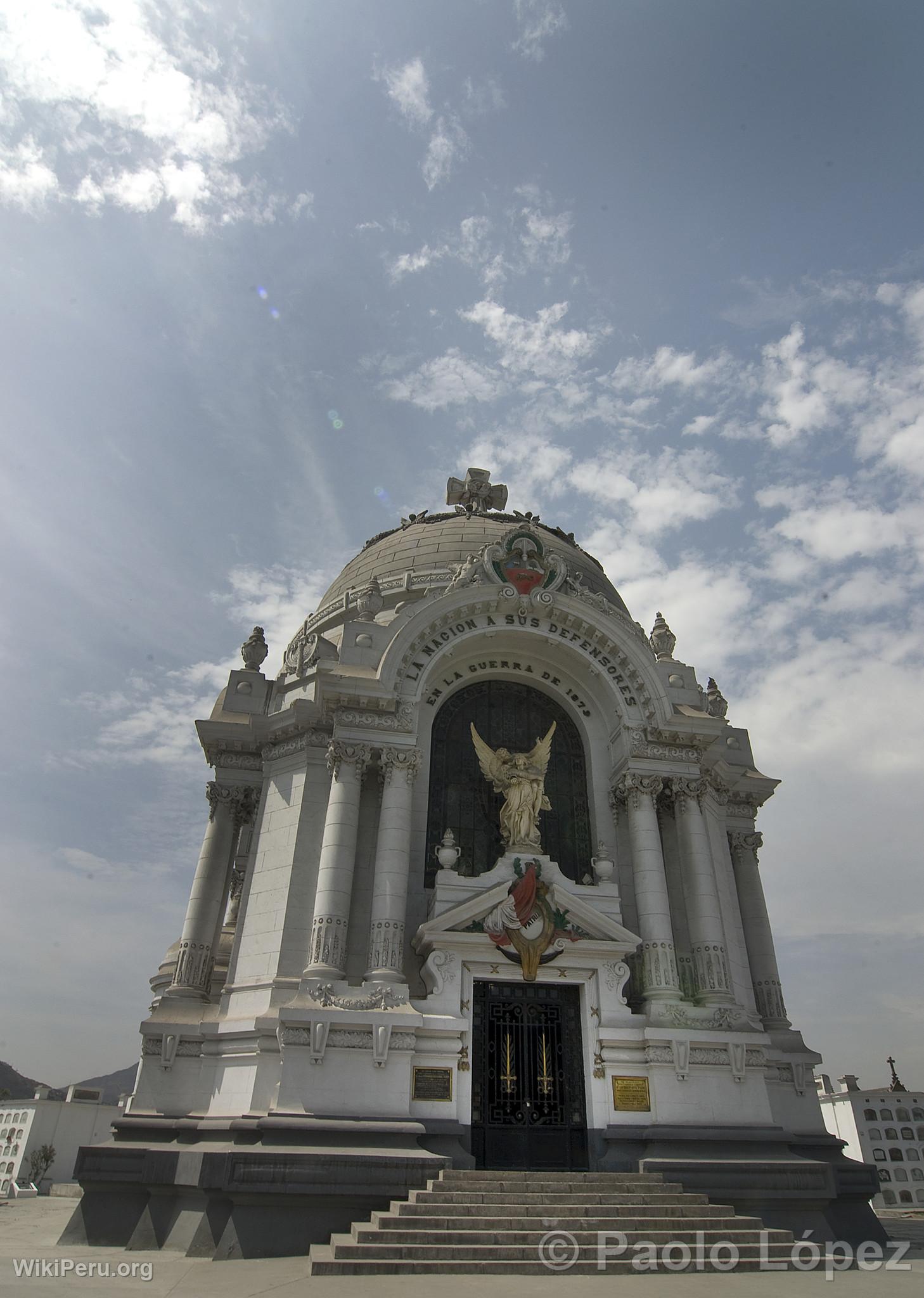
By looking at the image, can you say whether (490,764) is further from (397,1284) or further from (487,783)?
(397,1284)

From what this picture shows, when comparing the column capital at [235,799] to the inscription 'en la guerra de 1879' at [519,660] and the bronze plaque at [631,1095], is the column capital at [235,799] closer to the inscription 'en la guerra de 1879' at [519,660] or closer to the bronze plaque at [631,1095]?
the inscription 'en la guerra de 1879' at [519,660]

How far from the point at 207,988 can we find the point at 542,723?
35.2 ft

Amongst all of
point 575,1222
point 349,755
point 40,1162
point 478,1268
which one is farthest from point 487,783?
point 40,1162

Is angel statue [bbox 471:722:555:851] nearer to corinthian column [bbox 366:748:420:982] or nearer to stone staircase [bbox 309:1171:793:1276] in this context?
corinthian column [bbox 366:748:420:982]

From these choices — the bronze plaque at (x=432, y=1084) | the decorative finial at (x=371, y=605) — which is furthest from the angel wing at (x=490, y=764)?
the bronze plaque at (x=432, y=1084)

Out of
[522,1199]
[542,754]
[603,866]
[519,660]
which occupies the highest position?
[519,660]

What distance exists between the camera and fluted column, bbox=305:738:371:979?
16.6m

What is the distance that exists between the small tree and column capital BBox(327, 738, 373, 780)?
59.7m

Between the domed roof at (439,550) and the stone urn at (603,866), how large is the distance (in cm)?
1213

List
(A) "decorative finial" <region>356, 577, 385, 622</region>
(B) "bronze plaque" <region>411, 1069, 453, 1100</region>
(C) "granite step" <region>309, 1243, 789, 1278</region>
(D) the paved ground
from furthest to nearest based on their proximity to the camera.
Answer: (A) "decorative finial" <region>356, 577, 385, 622</region> < (B) "bronze plaque" <region>411, 1069, 453, 1100</region> < (C) "granite step" <region>309, 1243, 789, 1278</region> < (D) the paved ground

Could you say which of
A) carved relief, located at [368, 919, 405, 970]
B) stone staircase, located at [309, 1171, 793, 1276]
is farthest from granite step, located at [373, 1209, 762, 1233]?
carved relief, located at [368, 919, 405, 970]

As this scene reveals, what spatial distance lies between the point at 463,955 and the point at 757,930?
10727 mm

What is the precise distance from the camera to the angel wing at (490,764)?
20.1 meters

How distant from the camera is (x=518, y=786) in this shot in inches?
768
